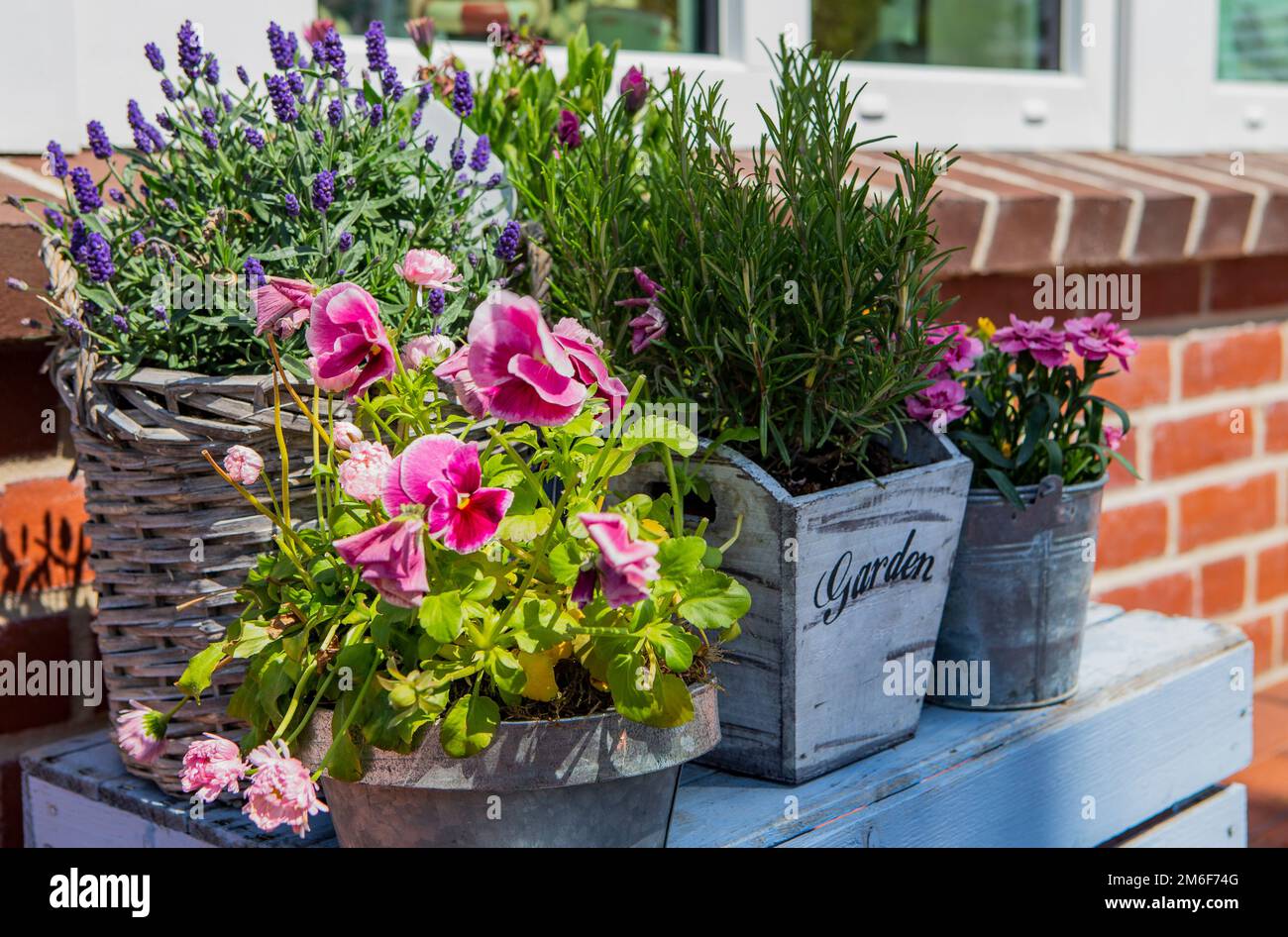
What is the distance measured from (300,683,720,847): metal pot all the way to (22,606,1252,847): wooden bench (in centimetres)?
17

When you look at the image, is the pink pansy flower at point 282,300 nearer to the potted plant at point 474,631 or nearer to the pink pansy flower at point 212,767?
the potted plant at point 474,631

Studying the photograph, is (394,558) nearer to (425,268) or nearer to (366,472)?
(366,472)

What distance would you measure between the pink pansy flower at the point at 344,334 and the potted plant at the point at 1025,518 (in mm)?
608

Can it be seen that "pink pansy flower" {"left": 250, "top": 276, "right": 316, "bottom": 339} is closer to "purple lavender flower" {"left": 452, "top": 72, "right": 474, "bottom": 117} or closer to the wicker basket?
the wicker basket

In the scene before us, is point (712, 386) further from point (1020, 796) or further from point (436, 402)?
point (1020, 796)

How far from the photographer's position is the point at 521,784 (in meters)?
0.94

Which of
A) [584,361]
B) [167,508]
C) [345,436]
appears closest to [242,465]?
[345,436]

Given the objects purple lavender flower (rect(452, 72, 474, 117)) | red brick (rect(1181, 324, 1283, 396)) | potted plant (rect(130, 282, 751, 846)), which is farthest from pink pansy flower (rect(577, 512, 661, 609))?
red brick (rect(1181, 324, 1283, 396))

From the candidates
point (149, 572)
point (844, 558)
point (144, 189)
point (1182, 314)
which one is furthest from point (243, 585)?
point (1182, 314)

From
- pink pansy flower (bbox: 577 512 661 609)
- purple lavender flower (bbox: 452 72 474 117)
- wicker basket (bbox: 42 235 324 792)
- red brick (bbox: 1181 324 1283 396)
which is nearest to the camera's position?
pink pansy flower (bbox: 577 512 661 609)

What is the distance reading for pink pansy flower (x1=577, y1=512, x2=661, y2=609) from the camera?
841 mm

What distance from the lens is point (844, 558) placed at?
47.4 inches

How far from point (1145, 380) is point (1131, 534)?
274 mm
